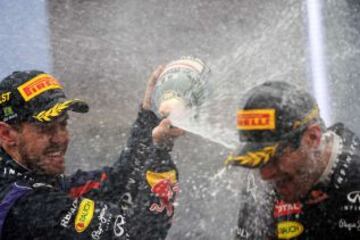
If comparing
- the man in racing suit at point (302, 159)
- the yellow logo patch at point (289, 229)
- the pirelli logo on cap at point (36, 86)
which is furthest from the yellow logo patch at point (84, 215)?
the yellow logo patch at point (289, 229)

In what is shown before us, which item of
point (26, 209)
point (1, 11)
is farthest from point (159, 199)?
point (1, 11)

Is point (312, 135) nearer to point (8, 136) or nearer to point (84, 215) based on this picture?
point (84, 215)

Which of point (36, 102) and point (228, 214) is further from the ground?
point (36, 102)

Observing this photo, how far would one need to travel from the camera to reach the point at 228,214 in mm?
4867

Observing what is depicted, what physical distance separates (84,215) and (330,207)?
3.54ft

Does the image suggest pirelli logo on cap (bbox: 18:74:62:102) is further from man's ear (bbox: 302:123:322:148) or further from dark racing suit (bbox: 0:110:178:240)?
man's ear (bbox: 302:123:322:148)

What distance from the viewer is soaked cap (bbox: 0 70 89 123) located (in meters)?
2.44

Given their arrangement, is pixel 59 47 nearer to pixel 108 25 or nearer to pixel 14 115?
pixel 108 25

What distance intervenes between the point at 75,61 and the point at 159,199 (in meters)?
3.80

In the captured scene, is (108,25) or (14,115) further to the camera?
(108,25)

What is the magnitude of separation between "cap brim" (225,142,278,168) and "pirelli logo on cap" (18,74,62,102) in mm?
1106

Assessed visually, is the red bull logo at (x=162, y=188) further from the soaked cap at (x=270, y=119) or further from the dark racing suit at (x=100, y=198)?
the soaked cap at (x=270, y=119)

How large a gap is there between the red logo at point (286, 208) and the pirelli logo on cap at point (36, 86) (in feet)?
4.09

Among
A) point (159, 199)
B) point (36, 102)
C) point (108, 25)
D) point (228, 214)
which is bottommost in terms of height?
point (228, 214)
